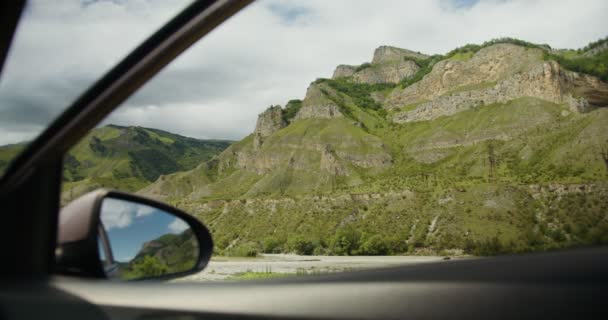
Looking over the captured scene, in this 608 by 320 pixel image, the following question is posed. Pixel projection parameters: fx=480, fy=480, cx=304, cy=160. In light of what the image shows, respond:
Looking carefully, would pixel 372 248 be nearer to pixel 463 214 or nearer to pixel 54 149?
pixel 54 149

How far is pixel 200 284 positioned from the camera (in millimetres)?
1301

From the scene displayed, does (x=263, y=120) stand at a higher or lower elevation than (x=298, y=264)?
higher

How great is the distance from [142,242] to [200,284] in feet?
1.42

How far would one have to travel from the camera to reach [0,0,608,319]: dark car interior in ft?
2.65

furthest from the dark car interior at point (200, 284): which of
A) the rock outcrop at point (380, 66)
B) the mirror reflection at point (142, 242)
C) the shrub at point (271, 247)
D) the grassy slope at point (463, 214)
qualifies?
the rock outcrop at point (380, 66)

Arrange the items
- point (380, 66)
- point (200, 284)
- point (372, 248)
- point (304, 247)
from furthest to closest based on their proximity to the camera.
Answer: point (380, 66) < point (304, 247) < point (372, 248) < point (200, 284)

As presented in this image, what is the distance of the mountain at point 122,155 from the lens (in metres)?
1.72

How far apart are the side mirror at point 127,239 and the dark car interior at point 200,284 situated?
7 cm

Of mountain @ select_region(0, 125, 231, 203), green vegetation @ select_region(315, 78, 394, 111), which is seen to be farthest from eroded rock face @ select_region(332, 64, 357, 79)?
green vegetation @ select_region(315, 78, 394, 111)

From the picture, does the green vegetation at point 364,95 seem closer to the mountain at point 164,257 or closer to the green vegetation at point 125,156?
the green vegetation at point 125,156

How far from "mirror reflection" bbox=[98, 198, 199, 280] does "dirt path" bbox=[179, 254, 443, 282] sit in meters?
0.12

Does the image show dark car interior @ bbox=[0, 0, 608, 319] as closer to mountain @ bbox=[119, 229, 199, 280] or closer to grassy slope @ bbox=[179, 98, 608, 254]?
mountain @ bbox=[119, 229, 199, 280]

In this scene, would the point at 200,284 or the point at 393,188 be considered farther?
the point at 393,188

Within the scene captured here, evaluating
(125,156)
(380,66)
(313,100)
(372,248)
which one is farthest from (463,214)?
(125,156)
